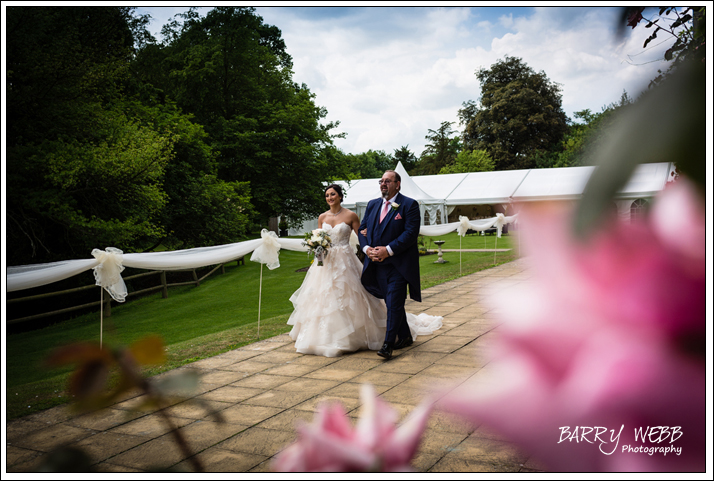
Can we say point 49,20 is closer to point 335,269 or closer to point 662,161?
point 335,269

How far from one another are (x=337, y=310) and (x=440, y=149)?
175 feet

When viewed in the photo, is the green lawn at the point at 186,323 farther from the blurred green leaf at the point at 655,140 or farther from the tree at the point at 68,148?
the blurred green leaf at the point at 655,140

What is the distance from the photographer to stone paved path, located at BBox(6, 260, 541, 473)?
287 cm

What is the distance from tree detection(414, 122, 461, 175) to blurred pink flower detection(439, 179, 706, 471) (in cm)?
5659

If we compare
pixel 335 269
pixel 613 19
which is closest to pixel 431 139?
pixel 335 269

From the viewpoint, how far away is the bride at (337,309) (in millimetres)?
5539

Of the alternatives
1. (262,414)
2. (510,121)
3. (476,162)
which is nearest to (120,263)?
(262,414)

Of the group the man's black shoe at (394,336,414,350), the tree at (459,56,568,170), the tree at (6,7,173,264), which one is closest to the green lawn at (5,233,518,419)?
the man's black shoe at (394,336,414,350)

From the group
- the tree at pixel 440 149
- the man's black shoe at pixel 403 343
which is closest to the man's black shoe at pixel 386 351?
the man's black shoe at pixel 403 343

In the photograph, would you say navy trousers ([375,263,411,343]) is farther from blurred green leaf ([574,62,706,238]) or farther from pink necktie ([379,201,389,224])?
blurred green leaf ([574,62,706,238])

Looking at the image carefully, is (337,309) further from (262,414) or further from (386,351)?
(262,414)

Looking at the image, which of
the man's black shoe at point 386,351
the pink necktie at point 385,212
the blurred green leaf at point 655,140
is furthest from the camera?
the pink necktie at point 385,212

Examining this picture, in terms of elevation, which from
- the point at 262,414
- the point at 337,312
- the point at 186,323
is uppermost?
the point at 337,312

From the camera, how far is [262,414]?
3.70 meters
